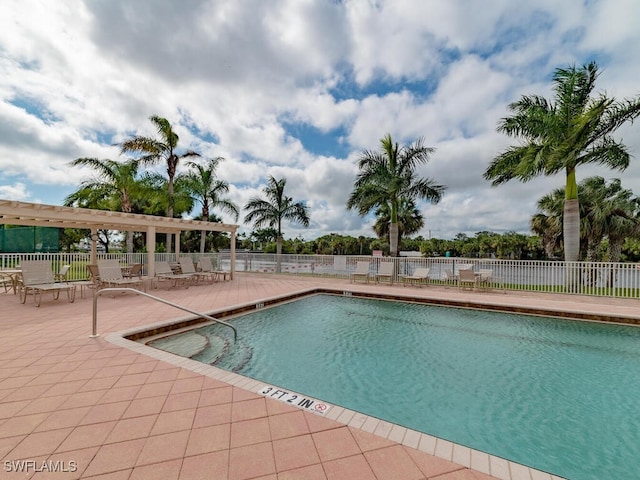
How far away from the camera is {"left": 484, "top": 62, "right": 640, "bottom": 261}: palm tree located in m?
10.2

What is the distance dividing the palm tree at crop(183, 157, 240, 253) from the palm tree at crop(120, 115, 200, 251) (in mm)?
1339

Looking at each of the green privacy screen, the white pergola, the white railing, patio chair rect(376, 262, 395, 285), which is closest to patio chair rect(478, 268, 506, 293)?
the white railing

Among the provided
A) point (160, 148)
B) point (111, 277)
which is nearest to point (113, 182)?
point (160, 148)

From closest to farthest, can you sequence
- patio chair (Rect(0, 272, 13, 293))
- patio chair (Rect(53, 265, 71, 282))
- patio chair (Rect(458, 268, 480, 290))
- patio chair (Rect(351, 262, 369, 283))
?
patio chair (Rect(0, 272, 13, 293))
patio chair (Rect(53, 265, 71, 282))
patio chair (Rect(458, 268, 480, 290))
patio chair (Rect(351, 262, 369, 283))

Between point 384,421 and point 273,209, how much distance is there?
16106 millimetres

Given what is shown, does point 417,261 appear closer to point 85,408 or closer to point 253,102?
point 253,102

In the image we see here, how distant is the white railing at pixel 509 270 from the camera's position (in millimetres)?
9742

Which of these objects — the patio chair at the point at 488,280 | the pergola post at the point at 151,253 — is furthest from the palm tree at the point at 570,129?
the pergola post at the point at 151,253

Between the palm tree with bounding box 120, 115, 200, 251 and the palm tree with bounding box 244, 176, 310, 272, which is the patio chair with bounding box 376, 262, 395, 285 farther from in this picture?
the palm tree with bounding box 120, 115, 200, 251

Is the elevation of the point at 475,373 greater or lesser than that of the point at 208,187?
lesser

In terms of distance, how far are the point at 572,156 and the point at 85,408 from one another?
14806 millimetres

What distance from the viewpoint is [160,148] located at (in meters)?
17.1

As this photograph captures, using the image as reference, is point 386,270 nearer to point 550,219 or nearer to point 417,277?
point 417,277

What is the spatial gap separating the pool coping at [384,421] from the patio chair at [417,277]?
9.35 feet
